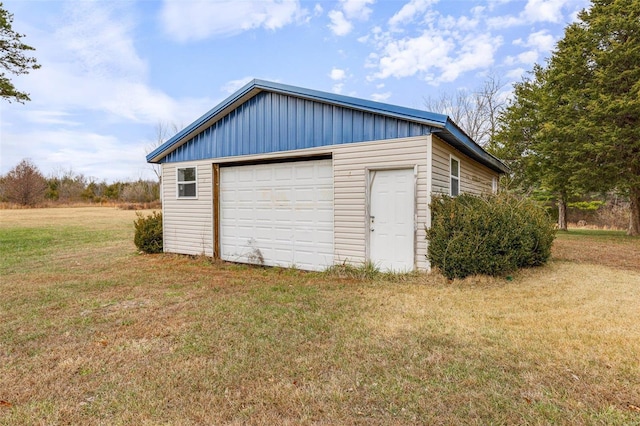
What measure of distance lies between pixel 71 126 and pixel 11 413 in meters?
24.0

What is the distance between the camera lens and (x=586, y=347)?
3295 millimetres

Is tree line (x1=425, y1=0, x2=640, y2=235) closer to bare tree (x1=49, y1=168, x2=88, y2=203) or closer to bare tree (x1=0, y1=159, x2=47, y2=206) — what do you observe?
bare tree (x1=0, y1=159, x2=47, y2=206)

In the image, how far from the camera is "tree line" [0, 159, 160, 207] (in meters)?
40.5

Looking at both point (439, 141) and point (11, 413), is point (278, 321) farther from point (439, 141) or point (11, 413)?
point (439, 141)

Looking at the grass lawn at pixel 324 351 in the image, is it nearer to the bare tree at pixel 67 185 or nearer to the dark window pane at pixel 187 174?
the dark window pane at pixel 187 174

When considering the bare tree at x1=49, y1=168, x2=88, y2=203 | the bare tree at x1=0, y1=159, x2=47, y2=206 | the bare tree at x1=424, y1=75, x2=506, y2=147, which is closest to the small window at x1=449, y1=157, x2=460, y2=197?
the bare tree at x1=424, y1=75, x2=506, y2=147

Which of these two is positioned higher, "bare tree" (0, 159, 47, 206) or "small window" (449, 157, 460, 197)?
"bare tree" (0, 159, 47, 206)

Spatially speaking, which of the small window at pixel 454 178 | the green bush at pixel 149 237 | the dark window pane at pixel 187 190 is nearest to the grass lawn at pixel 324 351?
the small window at pixel 454 178

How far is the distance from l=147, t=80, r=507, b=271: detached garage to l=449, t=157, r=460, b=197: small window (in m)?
0.02

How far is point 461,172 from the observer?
821 centimetres

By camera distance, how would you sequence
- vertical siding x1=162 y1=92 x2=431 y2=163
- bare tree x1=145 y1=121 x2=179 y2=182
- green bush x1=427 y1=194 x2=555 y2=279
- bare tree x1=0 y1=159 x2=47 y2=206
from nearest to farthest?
1. green bush x1=427 y1=194 x2=555 y2=279
2. vertical siding x1=162 y1=92 x2=431 y2=163
3. bare tree x1=145 y1=121 x2=179 y2=182
4. bare tree x1=0 y1=159 x2=47 y2=206

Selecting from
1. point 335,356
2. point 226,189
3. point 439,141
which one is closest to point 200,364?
point 335,356

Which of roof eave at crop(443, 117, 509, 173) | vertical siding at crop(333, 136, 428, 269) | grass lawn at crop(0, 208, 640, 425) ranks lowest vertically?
grass lawn at crop(0, 208, 640, 425)

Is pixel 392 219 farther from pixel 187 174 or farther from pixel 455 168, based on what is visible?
pixel 187 174
